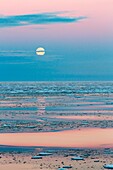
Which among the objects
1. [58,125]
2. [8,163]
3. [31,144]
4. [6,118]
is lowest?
[8,163]

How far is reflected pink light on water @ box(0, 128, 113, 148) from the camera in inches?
964

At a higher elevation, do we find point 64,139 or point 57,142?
point 64,139

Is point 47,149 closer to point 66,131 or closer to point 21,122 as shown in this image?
point 66,131

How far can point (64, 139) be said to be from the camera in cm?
2598

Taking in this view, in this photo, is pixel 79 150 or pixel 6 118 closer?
pixel 79 150

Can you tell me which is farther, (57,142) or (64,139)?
(64,139)

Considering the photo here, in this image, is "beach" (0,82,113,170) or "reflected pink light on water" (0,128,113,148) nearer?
"beach" (0,82,113,170)

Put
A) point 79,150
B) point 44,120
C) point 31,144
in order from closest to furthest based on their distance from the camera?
point 79,150
point 31,144
point 44,120

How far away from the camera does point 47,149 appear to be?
911 inches

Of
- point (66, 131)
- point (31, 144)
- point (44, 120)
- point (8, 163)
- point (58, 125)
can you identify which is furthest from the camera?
point (44, 120)

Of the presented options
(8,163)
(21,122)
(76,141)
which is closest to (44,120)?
(21,122)

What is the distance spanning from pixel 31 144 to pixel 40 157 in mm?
3564

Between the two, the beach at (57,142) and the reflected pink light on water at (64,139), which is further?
the reflected pink light on water at (64,139)

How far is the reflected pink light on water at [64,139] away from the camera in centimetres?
2448
